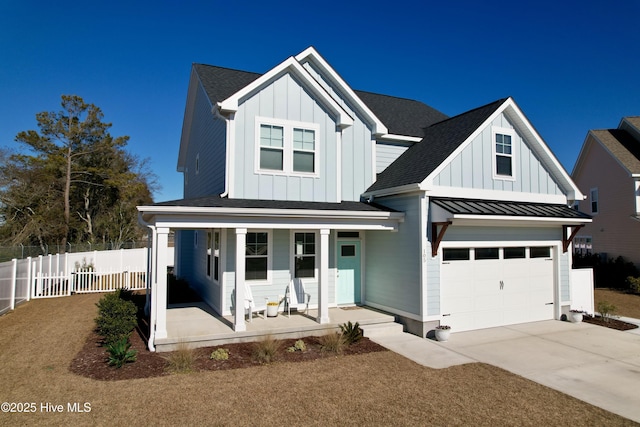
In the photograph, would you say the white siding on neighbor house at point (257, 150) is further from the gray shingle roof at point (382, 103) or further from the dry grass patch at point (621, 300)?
the dry grass patch at point (621, 300)

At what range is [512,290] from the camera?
1170cm

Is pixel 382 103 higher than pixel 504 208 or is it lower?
higher

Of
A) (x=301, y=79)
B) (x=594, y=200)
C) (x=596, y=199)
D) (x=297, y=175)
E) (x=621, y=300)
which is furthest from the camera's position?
(x=594, y=200)

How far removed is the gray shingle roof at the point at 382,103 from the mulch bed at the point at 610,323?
7914 millimetres

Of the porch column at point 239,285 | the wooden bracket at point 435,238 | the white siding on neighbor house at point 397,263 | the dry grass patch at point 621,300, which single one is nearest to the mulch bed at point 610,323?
the dry grass patch at point 621,300

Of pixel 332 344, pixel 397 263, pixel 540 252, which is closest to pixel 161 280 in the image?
pixel 332 344

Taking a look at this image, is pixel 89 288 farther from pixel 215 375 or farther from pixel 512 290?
pixel 512 290

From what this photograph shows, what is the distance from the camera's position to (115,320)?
8.77 metres

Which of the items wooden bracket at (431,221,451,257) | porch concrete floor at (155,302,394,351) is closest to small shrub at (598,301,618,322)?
wooden bracket at (431,221,451,257)

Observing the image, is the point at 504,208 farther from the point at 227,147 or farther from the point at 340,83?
the point at 227,147

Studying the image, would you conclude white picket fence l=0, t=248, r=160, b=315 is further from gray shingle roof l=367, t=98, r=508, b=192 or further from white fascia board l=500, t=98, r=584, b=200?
white fascia board l=500, t=98, r=584, b=200

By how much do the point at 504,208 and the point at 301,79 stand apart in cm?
684

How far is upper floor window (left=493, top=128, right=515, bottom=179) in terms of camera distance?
11.8 meters

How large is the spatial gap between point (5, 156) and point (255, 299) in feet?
107
